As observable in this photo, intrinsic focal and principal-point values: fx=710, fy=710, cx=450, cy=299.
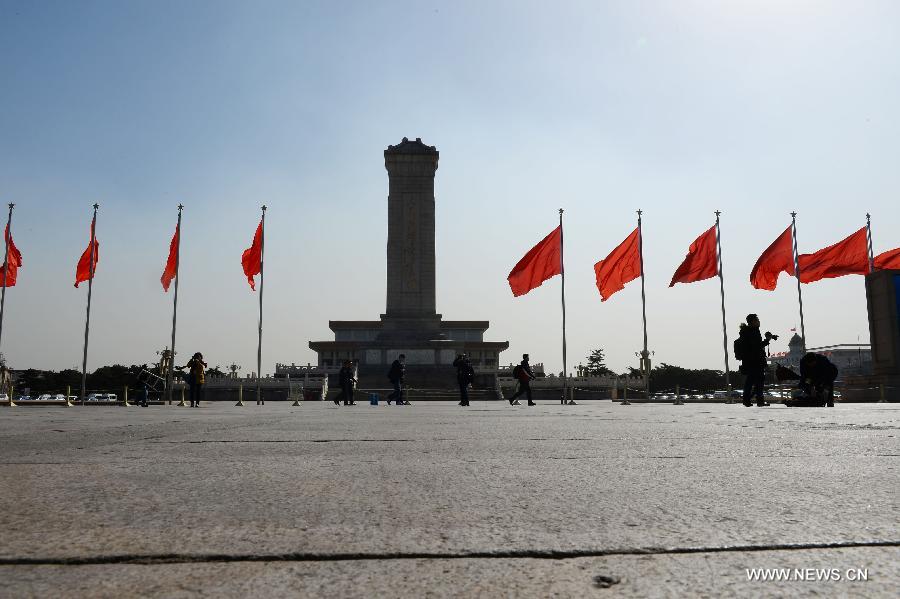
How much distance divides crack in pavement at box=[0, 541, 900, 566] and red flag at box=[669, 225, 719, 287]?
2454 centimetres

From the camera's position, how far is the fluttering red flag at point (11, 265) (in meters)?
23.3

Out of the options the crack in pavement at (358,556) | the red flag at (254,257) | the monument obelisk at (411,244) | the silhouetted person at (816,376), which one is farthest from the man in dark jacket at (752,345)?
the monument obelisk at (411,244)

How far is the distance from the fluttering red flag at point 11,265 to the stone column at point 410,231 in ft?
100

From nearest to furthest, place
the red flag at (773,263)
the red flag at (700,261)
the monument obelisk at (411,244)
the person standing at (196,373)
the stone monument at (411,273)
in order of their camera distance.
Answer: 1. the person standing at (196,373)
2. the red flag at (773,263)
3. the red flag at (700,261)
4. the stone monument at (411,273)
5. the monument obelisk at (411,244)

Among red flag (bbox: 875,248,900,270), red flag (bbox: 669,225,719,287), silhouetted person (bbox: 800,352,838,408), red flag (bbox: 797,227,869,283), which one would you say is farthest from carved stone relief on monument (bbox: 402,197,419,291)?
silhouetted person (bbox: 800,352,838,408)

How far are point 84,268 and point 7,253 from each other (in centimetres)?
283

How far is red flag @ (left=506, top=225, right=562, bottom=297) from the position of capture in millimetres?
24203

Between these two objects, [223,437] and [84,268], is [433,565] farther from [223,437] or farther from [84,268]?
[84,268]

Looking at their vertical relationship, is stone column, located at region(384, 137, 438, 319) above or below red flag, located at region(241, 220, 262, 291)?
above

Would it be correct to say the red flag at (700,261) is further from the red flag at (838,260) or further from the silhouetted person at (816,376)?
the silhouetted person at (816,376)

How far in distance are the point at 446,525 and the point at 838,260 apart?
2517 centimetres

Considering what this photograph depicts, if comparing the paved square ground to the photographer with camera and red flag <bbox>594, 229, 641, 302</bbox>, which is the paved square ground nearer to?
the photographer with camera

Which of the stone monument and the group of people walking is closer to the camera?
the group of people walking

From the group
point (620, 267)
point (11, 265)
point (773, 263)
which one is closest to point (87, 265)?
point (11, 265)
